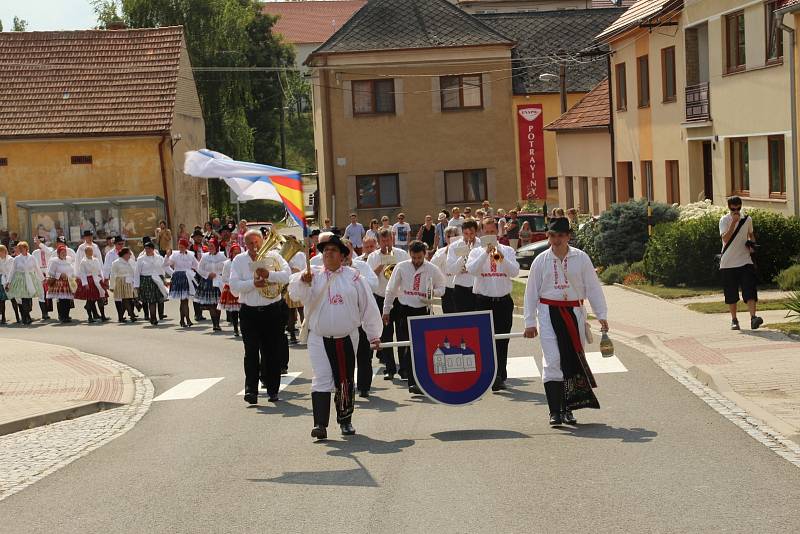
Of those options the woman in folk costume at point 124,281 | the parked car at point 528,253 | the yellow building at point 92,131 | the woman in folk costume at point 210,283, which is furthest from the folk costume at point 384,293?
the yellow building at point 92,131

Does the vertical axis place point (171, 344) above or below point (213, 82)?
below

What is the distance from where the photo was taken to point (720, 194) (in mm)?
29875

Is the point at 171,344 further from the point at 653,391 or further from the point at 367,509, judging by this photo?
the point at 367,509

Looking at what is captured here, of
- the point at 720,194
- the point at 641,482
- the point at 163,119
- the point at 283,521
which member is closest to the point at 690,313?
the point at 720,194

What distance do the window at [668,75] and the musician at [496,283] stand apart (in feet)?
67.3

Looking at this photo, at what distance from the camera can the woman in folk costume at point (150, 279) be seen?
26.3m

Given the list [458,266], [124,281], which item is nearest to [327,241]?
[458,266]

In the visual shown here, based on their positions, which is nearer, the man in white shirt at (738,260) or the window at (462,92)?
the man in white shirt at (738,260)

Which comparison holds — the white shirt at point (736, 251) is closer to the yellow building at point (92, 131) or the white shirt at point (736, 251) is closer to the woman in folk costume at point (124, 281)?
the woman in folk costume at point (124, 281)

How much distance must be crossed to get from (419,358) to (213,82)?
160ft

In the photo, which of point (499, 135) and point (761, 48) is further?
point (499, 135)

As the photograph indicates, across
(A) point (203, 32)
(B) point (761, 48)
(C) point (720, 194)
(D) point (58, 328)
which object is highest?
(A) point (203, 32)

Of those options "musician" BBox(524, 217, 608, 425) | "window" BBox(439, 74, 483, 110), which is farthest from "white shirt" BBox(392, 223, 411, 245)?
"musician" BBox(524, 217, 608, 425)

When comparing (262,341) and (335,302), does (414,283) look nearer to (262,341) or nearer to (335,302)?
(262,341)
